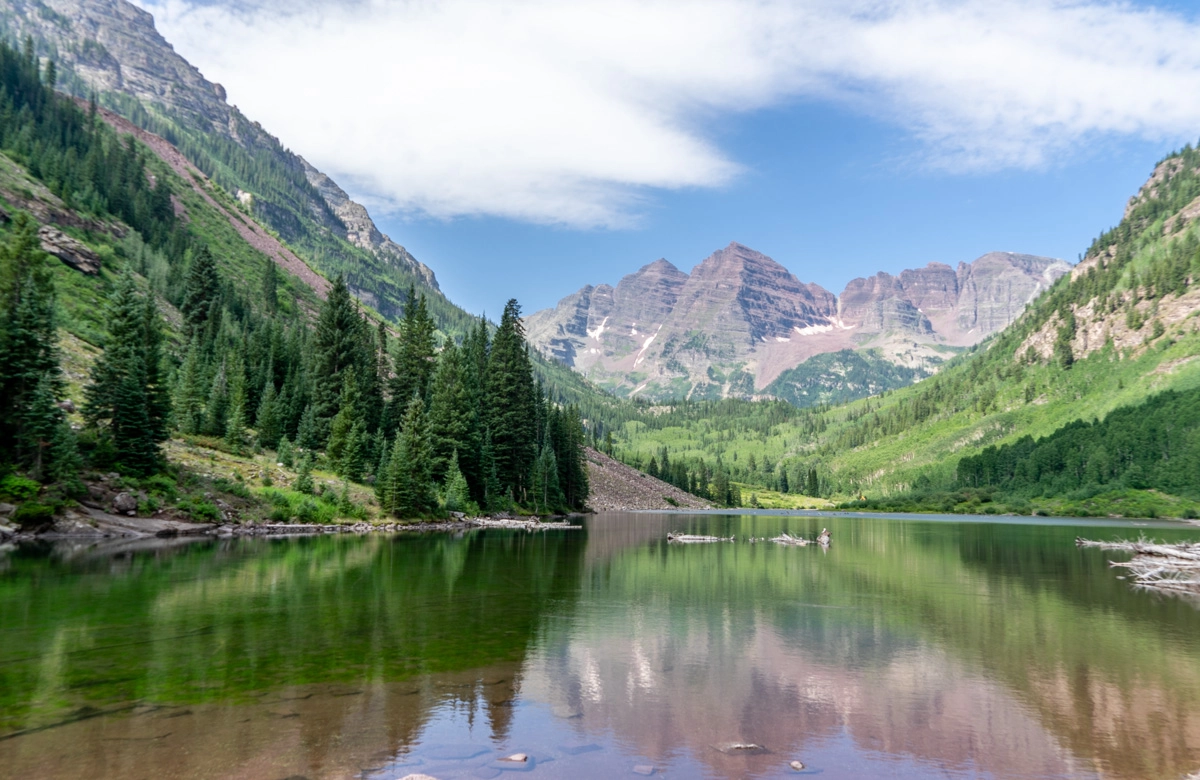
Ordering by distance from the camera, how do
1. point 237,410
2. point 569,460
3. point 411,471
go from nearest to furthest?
point 237,410 < point 411,471 < point 569,460

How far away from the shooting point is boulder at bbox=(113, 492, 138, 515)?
57.3 metres

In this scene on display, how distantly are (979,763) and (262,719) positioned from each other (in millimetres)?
17240

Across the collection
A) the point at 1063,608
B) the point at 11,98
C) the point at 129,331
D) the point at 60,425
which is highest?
the point at 11,98

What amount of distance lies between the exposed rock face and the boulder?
7832 cm

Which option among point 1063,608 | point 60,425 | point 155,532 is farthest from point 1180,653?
point 60,425

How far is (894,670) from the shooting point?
2366cm

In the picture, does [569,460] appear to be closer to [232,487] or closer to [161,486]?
[232,487]

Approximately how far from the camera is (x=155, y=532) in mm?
57438

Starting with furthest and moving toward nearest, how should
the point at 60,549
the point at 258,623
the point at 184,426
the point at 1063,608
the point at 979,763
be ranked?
1. the point at 184,426
2. the point at 60,549
3. the point at 1063,608
4. the point at 258,623
5. the point at 979,763

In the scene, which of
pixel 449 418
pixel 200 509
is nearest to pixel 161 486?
pixel 200 509

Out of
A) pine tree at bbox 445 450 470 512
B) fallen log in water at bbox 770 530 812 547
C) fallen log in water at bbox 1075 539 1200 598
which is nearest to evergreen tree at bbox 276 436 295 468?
pine tree at bbox 445 450 470 512

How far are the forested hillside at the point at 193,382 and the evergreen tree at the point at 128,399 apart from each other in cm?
15

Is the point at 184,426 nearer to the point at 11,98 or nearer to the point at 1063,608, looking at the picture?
the point at 1063,608

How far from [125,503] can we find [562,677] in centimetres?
5353
